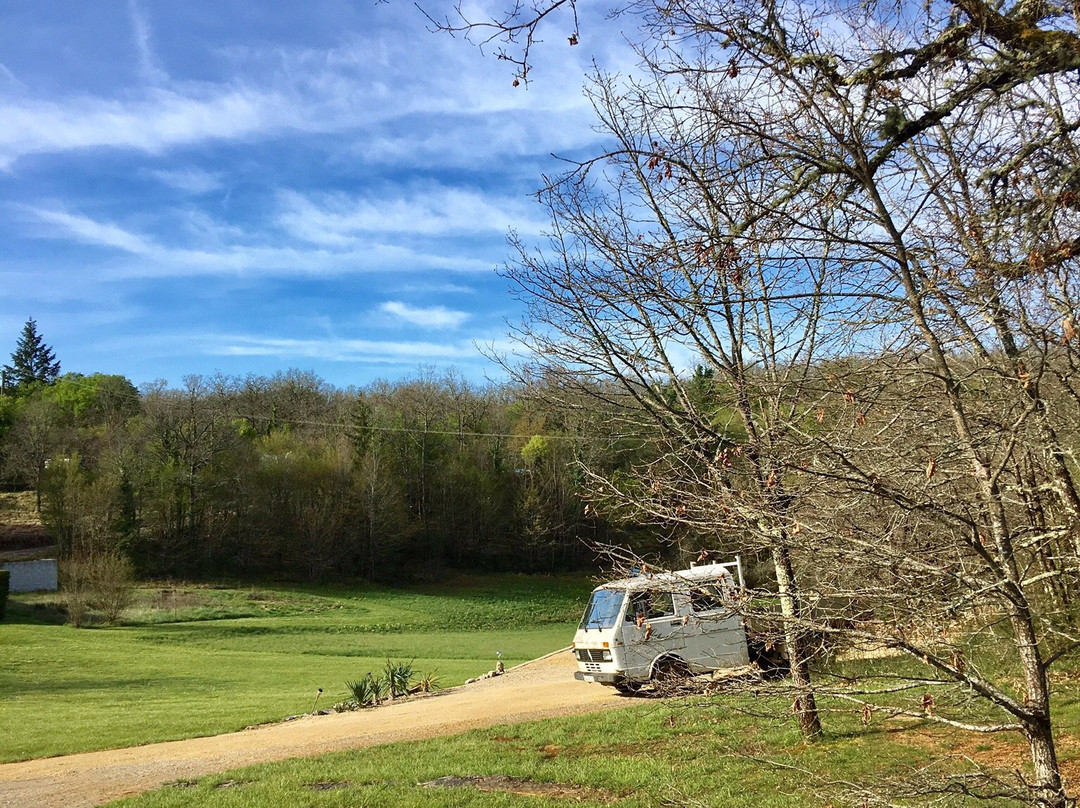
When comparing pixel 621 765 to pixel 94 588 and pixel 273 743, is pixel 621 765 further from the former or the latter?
pixel 94 588

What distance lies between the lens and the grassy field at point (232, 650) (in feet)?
51.2

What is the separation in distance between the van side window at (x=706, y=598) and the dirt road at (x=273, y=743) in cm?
757

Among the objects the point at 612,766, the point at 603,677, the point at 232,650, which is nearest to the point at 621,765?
the point at 612,766

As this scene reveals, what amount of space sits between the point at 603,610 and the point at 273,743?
213 inches

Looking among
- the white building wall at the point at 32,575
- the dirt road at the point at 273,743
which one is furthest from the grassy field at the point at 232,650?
the white building wall at the point at 32,575

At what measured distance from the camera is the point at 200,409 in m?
55.1

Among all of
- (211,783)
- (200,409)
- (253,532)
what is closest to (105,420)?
(200,409)

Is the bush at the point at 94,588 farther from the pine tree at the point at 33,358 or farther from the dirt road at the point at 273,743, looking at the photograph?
the pine tree at the point at 33,358

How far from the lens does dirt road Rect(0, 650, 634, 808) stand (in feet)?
31.7

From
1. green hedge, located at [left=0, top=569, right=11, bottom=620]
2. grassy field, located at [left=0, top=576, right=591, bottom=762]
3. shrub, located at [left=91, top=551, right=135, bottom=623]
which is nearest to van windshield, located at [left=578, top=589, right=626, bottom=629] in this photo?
grassy field, located at [left=0, top=576, right=591, bottom=762]

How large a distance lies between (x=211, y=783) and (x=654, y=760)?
4.81 metres

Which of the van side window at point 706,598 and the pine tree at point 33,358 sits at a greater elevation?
the pine tree at point 33,358

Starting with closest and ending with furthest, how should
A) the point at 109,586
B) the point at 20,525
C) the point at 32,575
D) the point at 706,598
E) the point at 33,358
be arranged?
the point at 706,598
the point at 109,586
the point at 32,575
the point at 20,525
the point at 33,358

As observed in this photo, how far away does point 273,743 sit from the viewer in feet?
39.7
